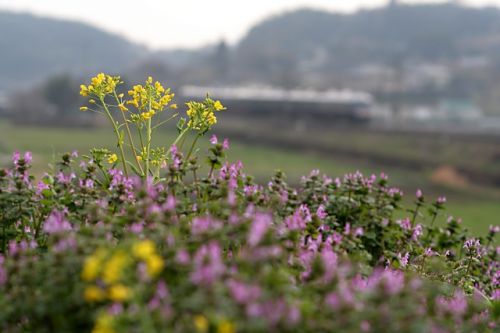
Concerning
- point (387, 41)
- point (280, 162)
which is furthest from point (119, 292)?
point (387, 41)

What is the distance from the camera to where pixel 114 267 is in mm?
1850

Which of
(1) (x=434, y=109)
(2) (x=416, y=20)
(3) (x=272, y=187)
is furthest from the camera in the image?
(2) (x=416, y=20)

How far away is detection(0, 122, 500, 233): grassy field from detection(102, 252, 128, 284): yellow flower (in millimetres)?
20303

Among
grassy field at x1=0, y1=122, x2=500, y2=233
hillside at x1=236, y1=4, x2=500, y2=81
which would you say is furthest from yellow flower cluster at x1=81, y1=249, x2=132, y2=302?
hillside at x1=236, y1=4, x2=500, y2=81

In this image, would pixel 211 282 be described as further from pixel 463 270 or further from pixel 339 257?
pixel 463 270

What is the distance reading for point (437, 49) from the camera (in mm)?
162625

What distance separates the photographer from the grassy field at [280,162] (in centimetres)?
3049

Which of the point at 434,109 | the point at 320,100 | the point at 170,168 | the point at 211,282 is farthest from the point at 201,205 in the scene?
the point at 434,109

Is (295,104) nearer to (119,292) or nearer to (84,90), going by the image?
(84,90)

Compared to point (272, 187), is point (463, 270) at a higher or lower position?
lower

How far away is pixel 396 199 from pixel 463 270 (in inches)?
30.1

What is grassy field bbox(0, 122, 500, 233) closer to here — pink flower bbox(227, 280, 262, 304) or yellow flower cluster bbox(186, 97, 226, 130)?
yellow flower cluster bbox(186, 97, 226, 130)

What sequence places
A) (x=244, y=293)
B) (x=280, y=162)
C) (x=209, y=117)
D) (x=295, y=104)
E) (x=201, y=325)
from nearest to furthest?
(x=201, y=325), (x=244, y=293), (x=209, y=117), (x=280, y=162), (x=295, y=104)

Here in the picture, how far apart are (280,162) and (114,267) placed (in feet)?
132
